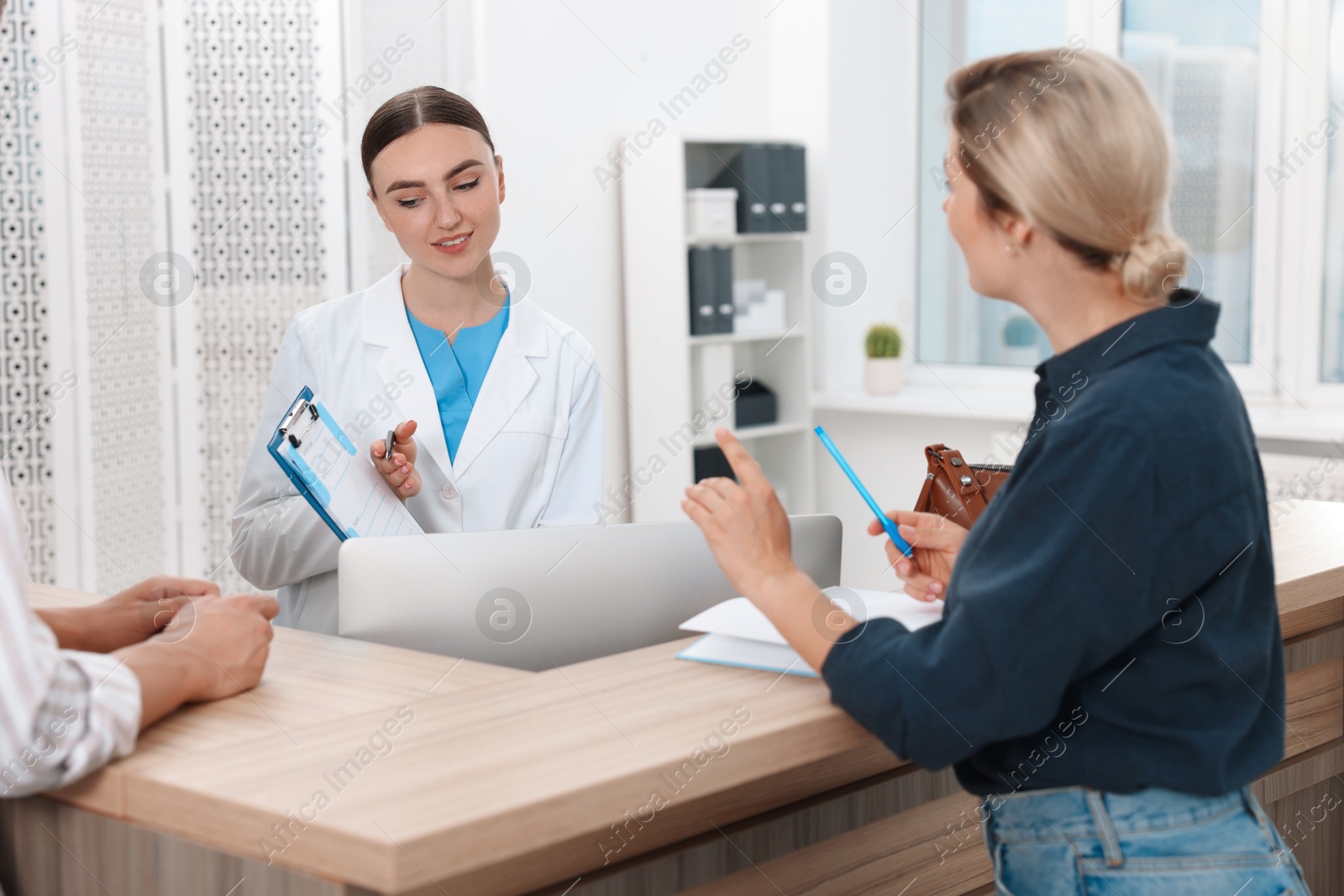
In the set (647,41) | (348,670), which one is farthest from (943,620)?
(647,41)

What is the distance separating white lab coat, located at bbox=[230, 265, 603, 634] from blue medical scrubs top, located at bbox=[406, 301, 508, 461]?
3 centimetres

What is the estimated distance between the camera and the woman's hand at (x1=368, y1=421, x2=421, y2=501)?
1.91 metres

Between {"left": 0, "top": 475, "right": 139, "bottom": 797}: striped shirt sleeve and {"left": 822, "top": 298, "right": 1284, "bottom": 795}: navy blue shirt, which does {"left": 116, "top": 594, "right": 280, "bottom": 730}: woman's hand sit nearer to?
{"left": 0, "top": 475, "right": 139, "bottom": 797}: striped shirt sleeve

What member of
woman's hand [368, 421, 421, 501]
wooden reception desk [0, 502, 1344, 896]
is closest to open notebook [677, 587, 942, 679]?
wooden reception desk [0, 502, 1344, 896]

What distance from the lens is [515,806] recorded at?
0.93 m

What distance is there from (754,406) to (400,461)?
338 centimetres

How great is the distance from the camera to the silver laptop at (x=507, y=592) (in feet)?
4.75

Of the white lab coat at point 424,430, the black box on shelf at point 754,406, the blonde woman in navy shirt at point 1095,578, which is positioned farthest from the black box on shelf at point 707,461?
the blonde woman in navy shirt at point 1095,578

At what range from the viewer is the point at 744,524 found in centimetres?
125

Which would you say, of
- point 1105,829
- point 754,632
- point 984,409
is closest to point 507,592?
point 754,632

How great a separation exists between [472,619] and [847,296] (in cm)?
431

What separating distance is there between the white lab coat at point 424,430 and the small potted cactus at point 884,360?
3027 mm

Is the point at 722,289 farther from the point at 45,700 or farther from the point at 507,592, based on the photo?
the point at 45,700

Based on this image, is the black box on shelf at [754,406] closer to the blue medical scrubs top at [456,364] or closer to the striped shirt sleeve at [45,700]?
the blue medical scrubs top at [456,364]
